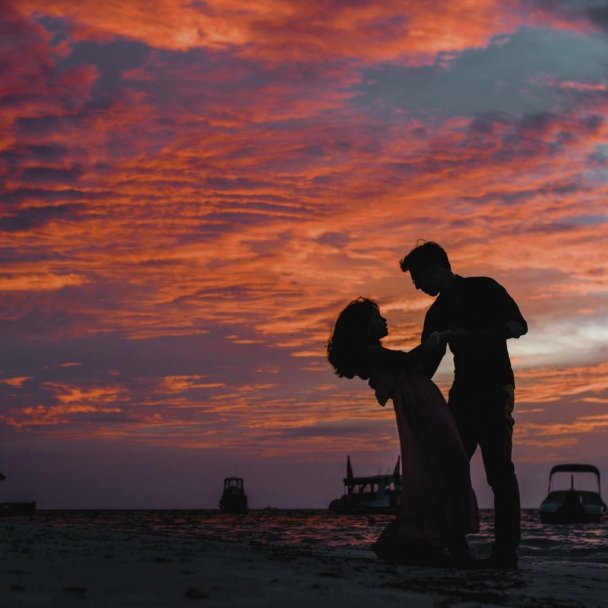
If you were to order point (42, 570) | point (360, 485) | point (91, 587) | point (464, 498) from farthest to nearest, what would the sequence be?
point (360, 485) → point (464, 498) → point (42, 570) → point (91, 587)

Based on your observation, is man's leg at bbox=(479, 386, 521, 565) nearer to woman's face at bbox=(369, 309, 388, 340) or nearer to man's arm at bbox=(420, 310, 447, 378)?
man's arm at bbox=(420, 310, 447, 378)

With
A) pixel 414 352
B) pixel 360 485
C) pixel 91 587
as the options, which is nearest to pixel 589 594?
pixel 414 352

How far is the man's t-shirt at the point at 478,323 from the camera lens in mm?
6254

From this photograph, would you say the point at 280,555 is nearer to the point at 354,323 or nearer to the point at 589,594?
the point at 354,323

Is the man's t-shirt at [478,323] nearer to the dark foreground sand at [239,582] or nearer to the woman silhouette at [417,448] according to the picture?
the woman silhouette at [417,448]

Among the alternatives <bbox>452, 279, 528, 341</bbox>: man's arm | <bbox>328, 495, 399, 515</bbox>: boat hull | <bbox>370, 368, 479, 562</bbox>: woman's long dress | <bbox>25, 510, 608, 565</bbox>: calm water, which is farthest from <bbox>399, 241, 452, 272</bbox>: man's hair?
<bbox>328, 495, 399, 515</bbox>: boat hull

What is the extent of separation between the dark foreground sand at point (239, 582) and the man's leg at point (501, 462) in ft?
1.21

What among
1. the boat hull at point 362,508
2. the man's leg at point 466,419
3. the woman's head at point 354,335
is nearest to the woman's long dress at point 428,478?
the man's leg at point 466,419

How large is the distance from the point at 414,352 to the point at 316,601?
2626 millimetres

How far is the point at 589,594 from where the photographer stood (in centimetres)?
510

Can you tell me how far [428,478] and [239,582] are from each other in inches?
90.3

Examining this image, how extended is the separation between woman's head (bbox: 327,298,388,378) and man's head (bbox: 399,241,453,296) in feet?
1.26

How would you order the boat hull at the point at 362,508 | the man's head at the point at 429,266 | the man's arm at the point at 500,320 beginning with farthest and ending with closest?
1. the boat hull at the point at 362,508
2. the man's head at the point at 429,266
3. the man's arm at the point at 500,320

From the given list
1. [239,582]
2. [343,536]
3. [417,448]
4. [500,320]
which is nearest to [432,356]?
[500,320]
